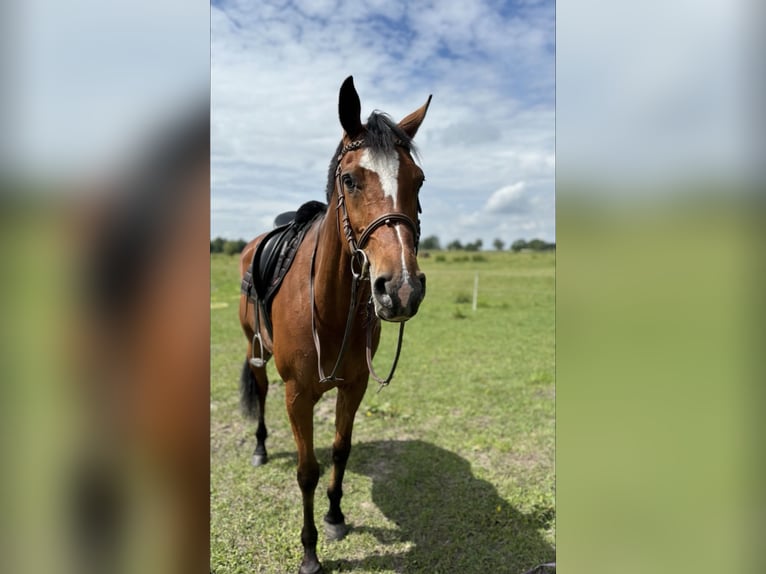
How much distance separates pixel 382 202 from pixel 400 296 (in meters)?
0.49

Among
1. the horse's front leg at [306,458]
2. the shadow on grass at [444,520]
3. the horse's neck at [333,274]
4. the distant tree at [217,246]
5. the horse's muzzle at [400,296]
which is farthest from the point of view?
the distant tree at [217,246]

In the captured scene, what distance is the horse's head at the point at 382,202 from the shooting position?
1805 mm

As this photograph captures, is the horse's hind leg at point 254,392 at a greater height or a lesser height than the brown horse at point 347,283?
lesser

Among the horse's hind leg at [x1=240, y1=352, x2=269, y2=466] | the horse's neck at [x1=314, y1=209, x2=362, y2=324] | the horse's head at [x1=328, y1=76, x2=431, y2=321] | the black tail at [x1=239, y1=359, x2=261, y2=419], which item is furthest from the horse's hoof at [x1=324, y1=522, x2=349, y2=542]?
the horse's head at [x1=328, y1=76, x2=431, y2=321]

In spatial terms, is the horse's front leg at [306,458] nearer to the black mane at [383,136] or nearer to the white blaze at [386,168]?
the white blaze at [386,168]

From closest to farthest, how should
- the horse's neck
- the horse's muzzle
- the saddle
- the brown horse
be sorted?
the horse's muzzle, the brown horse, the horse's neck, the saddle

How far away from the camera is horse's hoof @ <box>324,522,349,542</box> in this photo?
10.6ft

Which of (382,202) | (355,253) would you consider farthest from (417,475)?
(382,202)

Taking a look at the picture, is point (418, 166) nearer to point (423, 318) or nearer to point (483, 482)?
point (483, 482)

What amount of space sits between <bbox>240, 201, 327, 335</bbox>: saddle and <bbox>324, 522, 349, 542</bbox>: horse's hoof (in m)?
→ 1.57

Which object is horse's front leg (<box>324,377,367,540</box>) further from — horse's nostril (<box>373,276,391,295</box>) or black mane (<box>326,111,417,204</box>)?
black mane (<box>326,111,417,204</box>)

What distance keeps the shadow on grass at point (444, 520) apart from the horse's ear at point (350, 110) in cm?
283

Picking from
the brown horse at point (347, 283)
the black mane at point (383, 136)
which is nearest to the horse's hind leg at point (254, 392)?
the brown horse at point (347, 283)
